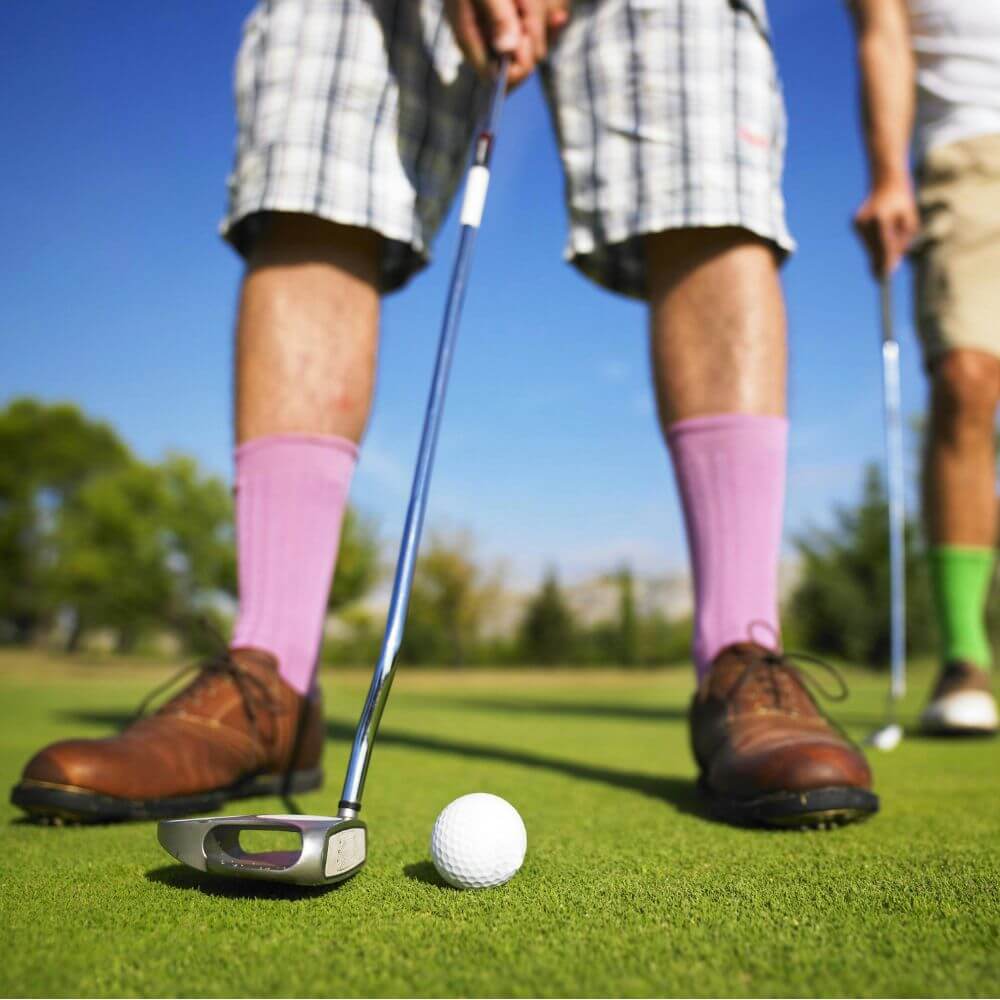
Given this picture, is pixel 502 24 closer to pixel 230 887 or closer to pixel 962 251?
pixel 230 887

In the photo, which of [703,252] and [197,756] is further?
[703,252]

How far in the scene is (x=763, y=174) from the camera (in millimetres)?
Result: 1924

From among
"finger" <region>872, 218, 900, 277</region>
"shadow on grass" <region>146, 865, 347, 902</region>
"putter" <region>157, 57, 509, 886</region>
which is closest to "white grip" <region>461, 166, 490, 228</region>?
"putter" <region>157, 57, 509, 886</region>

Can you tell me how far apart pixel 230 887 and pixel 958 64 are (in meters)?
3.50

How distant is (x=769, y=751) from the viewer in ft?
4.83

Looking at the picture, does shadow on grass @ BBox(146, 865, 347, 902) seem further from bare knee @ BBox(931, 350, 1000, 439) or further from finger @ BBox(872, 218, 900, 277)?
bare knee @ BBox(931, 350, 1000, 439)

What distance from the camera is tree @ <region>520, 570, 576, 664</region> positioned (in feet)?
87.5

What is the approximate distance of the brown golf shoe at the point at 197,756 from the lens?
1462 mm

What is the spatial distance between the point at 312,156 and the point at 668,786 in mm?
1486

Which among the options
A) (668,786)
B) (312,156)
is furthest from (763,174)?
(668,786)

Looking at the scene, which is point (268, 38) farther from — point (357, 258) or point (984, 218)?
point (984, 218)

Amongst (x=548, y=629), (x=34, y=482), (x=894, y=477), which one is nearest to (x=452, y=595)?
(x=548, y=629)

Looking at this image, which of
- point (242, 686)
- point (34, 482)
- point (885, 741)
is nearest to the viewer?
point (242, 686)

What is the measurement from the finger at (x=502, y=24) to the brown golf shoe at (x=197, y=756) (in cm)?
131
